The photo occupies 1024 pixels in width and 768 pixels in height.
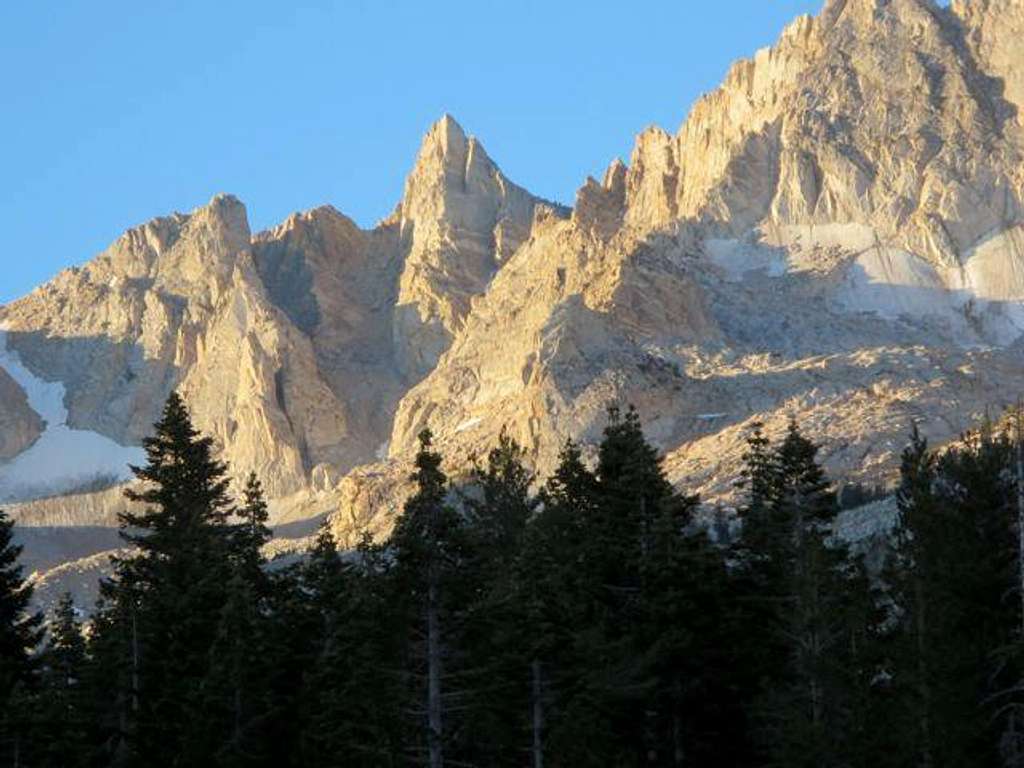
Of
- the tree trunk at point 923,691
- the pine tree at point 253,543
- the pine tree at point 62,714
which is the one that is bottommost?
the tree trunk at point 923,691

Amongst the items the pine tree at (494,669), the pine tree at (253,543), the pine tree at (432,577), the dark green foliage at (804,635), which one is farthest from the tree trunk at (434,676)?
the pine tree at (253,543)

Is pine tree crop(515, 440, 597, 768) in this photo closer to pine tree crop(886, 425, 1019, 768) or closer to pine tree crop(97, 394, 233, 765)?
pine tree crop(886, 425, 1019, 768)

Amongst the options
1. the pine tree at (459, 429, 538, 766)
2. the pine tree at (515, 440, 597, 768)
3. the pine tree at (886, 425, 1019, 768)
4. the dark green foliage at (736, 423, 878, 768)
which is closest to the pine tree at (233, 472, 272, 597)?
the pine tree at (515, 440, 597, 768)

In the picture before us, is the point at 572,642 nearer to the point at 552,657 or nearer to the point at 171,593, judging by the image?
the point at 552,657

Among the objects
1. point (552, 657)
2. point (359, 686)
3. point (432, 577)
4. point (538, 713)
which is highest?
point (432, 577)

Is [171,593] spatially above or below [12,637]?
above

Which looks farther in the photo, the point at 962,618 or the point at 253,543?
the point at 253,543

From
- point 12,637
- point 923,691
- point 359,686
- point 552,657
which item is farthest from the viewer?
point 12,637

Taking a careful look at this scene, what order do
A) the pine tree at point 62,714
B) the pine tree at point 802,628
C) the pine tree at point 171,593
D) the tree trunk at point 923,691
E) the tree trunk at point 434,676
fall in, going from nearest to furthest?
the tree trunk at point 434,676 < the tree trunk at point 923,691 < the pine tree at point 802,628 < the pine tree at point 62,714 < the pine tree at point 171,593

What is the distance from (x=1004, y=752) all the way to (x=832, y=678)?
4.47 metres

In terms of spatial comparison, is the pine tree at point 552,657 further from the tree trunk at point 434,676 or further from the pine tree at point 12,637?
the pine tree at point 12,637

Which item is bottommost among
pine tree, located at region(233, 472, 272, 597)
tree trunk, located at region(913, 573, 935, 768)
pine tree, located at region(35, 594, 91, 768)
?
tree trunk, located at region(913, 573, 935, 768)

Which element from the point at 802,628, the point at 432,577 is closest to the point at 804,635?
the point at 802,628

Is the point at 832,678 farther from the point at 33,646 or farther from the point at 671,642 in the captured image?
the point at 33,646
